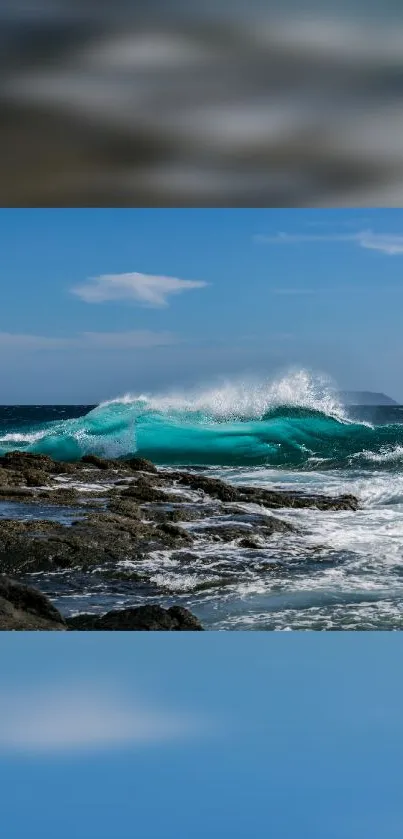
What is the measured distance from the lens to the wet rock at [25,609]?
448cm

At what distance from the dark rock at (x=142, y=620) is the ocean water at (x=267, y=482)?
0.05 metres

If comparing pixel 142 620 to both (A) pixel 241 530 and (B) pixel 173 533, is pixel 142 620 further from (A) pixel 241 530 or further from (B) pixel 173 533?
(A) pixel 241 530

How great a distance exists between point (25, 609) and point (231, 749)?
5.77ft

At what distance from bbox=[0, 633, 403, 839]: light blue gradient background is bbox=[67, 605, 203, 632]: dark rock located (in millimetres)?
50

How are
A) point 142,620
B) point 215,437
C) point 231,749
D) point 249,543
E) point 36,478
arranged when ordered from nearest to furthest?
point 231,749 < point 142,620 < point 249,543 < point 36,478 < point 215,437

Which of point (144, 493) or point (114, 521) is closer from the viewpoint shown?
point (114, 521)

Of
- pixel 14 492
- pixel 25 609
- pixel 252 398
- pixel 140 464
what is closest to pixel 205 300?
pixel 252 398

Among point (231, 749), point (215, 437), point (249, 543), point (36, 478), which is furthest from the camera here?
point (215, 437)

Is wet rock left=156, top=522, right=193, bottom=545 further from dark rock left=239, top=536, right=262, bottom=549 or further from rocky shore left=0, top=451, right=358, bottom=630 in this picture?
dark rock left=239, top=536, right=262, bottom=549

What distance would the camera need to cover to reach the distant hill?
16.1 feet

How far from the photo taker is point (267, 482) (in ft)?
16.3
